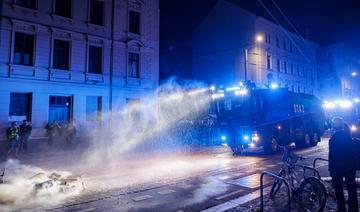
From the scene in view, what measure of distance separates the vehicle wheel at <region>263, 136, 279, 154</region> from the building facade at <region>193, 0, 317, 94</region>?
53.7 feet

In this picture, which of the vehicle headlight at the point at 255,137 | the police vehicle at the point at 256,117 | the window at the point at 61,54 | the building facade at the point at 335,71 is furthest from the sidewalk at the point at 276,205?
the building facade at the point at 335,71

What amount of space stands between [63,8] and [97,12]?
99.2 inches

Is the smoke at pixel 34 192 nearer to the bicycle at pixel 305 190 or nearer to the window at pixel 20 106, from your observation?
the bicycle at pixel 305 190

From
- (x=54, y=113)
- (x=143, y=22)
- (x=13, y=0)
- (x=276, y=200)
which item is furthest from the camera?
(x=143, y=22)

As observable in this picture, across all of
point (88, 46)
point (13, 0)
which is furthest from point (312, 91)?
point (13, 0)

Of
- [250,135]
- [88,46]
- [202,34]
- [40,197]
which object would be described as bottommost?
[40,197]

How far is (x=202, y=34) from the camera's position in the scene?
39.6 metres


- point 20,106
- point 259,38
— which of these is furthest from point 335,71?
point 20,106

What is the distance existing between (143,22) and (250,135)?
13946mm

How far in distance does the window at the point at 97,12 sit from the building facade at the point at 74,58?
0.24 feet

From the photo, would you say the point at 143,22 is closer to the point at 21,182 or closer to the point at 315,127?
the point at 315,127

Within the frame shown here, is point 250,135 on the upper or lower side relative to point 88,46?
lower

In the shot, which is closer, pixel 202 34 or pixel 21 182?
pixel 21 182

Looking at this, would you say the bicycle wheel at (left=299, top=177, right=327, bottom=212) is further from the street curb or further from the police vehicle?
the police vehicle
